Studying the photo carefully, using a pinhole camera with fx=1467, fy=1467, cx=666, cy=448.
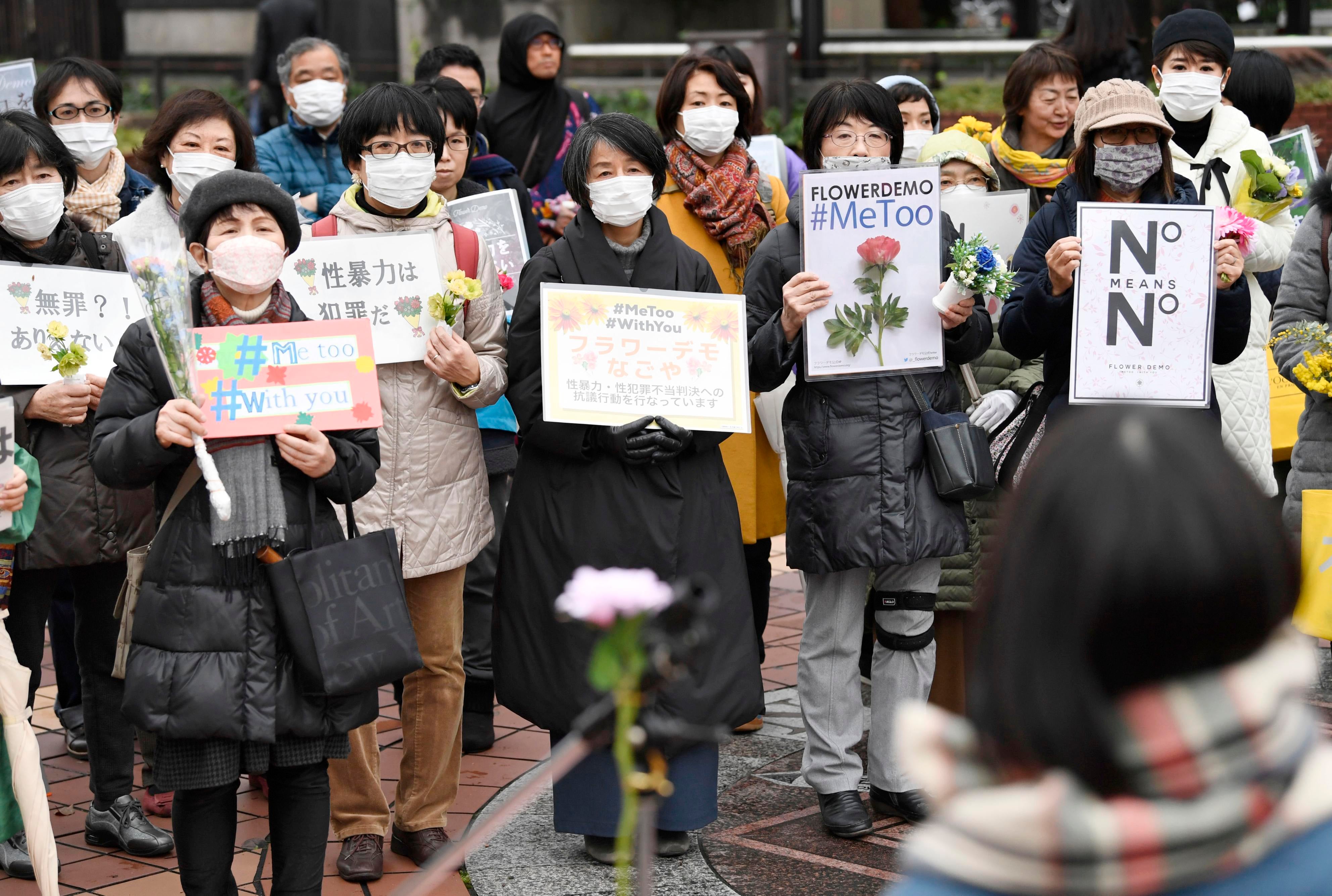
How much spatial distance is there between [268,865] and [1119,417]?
12.1 ft

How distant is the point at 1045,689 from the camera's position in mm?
1215

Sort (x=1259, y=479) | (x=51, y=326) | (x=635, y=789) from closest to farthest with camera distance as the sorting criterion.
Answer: (x=635, y=789)
(x=51, y=326)
(x=1259, y=479)

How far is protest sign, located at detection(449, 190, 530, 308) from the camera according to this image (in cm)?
548

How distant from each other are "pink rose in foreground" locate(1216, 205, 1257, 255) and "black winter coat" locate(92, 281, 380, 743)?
2.65 m

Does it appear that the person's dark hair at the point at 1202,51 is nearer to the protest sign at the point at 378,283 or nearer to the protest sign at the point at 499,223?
the protest sign at the point at 499,223

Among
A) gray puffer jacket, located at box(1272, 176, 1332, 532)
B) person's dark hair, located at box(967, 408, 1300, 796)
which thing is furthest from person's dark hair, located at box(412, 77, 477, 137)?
person's dark hair, located at box(967, 408, 1300, 796)

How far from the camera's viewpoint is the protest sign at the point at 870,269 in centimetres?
434

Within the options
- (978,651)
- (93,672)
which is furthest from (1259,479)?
(978,651)

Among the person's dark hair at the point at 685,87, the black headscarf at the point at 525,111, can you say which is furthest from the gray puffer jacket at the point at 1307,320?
the black headscarf at the point at 525,111

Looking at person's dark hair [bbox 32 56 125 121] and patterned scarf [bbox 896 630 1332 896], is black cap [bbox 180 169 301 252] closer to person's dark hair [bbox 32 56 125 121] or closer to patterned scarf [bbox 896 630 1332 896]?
person's dark hair [bbox 32 56 125 121]

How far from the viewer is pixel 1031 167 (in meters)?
5.72

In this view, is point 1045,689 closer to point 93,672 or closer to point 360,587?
point 360,587

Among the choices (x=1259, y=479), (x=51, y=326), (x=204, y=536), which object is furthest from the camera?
(x=1259, y=479)

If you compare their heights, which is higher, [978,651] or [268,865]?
[978,651]
